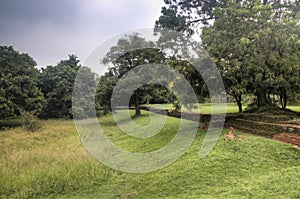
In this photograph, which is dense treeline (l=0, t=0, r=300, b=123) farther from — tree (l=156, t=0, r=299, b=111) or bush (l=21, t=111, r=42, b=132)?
bush (l=21, t=111, r=42, b=132)

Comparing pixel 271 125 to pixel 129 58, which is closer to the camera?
pixel 271 125

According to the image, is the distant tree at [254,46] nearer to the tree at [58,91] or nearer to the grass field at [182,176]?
the grass field at [182,176]

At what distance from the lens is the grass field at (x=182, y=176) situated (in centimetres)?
492

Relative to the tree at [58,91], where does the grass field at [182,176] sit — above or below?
below

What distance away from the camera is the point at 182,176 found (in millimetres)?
5957

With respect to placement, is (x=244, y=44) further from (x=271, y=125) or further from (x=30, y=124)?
(x=30, y=124)

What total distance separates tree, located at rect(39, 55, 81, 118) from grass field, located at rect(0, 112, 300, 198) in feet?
50.8

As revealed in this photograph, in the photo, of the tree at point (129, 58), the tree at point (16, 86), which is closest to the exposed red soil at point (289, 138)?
the tree at point (129, 58)

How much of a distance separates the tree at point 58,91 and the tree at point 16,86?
2145 millimetres

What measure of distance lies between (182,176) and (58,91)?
20.6 m

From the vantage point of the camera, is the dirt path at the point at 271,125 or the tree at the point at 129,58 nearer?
the dirt path at the point at 271,125

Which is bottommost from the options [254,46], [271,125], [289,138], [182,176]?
[182,176]

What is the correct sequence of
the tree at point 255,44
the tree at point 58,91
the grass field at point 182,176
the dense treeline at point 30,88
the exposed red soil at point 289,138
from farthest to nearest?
the tree at point 58,91
the dense treeline at point 30,88
the tree at point 255,44
the exposed red soil at point 289,138
the grass field at point 182,176

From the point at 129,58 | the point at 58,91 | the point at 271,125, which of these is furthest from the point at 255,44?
the point at 58,91
